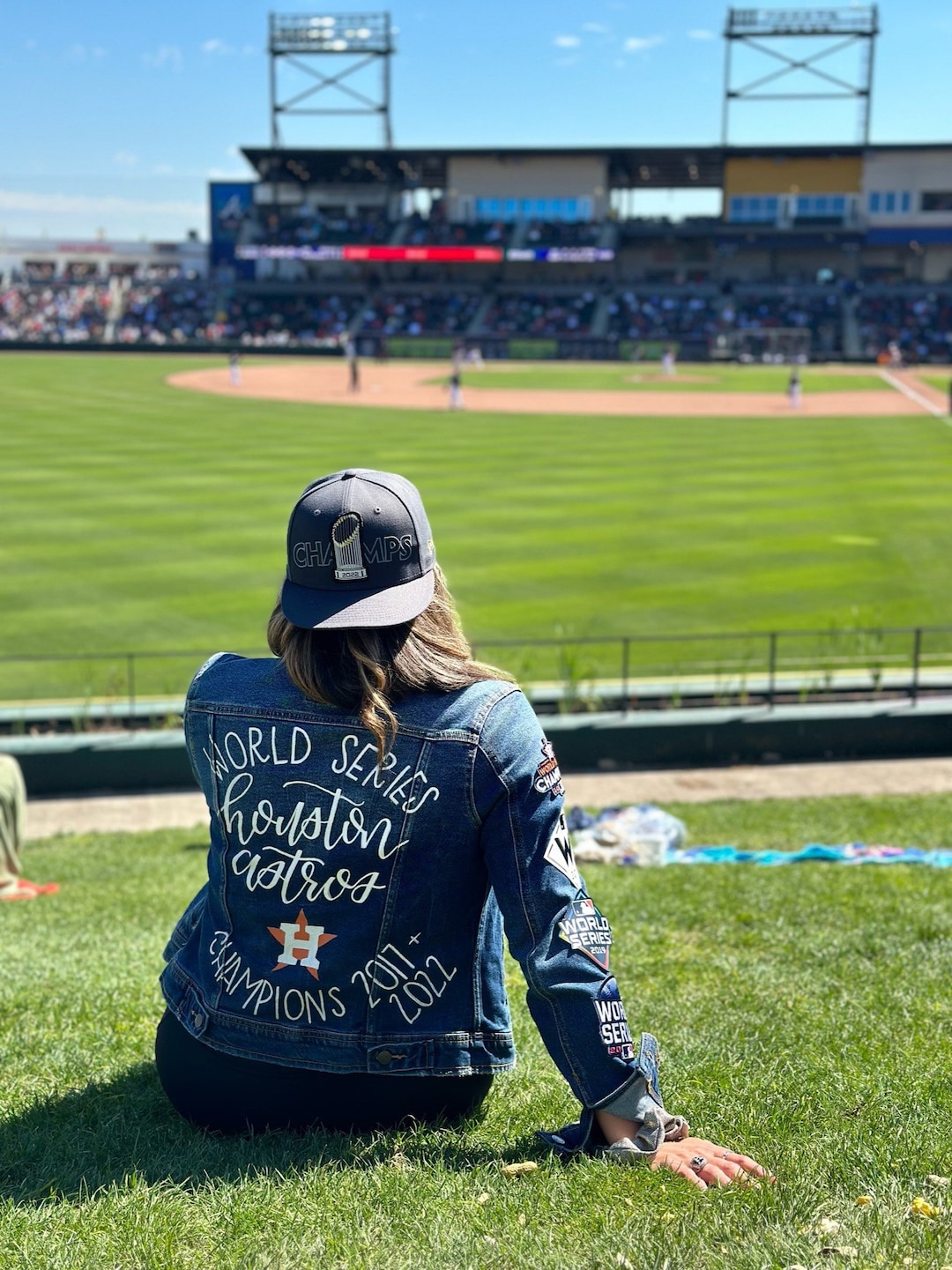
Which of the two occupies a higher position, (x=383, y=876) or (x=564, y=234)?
(x=564, y=234)

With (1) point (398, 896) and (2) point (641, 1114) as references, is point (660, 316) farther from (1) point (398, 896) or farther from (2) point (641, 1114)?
(2) point (641, 1114)

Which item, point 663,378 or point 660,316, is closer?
point 663,378

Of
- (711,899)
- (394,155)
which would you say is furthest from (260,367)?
(711,899)

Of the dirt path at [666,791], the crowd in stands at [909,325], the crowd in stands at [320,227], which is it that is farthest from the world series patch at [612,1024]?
the crowd in stands at [320,227]

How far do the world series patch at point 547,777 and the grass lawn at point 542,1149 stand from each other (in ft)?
2.89

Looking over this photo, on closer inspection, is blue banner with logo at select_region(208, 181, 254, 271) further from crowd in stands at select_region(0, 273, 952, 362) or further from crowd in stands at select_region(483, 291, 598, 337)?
crowd in stands at select_region(483, 291, 598, 337)

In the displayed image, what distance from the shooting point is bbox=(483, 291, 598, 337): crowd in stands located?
7844 cm

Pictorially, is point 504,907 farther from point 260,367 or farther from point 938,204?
point 938,204

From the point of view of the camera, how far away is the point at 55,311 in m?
87.9

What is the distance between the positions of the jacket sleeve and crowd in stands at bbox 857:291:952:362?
70.2 m

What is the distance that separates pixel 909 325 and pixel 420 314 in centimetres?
2944

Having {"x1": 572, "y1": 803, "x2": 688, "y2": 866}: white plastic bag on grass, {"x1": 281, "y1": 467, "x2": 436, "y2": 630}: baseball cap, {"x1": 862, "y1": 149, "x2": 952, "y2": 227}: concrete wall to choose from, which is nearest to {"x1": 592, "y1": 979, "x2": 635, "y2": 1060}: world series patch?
{"x1": 281, "y1": 467, "x2": 436, "y2": 630}: baseball cap

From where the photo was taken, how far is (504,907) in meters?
3.05

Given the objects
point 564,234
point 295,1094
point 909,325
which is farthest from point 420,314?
point 295,1094
